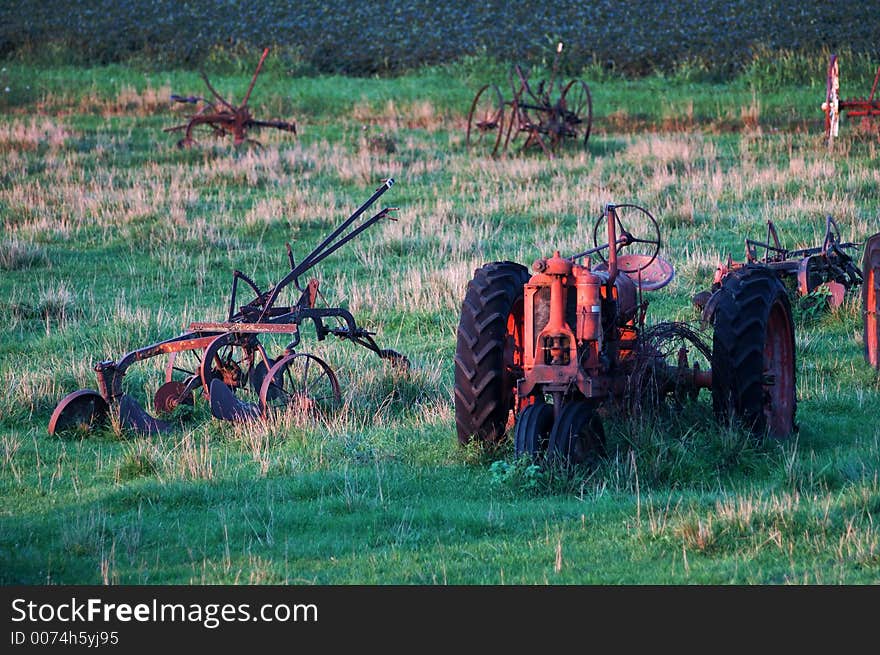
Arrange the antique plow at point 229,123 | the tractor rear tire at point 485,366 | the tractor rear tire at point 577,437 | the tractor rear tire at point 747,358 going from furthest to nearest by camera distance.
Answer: the antique plow at point 229,123 → the tractor rear tire at point 747,358 → the tractor rear tire at point 485,366 → the tractor rear tire at point 577,437

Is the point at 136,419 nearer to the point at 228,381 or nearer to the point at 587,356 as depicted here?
the point at 228,381

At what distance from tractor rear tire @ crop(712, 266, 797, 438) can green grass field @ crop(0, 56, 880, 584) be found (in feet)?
0.48

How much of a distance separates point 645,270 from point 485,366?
1.58 metres

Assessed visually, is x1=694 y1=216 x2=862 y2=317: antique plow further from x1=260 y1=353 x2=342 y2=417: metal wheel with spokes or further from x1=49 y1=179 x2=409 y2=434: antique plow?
x1=49 y1=179 x2=409 y2=434: antique plow

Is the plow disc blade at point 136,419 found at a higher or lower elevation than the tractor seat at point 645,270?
lower

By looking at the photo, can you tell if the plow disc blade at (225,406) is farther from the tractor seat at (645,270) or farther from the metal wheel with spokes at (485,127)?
the metal wheel with spokes at (485,127)

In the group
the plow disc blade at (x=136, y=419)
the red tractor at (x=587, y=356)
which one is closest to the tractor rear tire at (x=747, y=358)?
the red tractor at (x=587, y=356)

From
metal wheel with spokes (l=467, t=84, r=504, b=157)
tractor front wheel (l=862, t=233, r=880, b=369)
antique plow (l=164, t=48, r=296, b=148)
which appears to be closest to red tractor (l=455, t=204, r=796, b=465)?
tractor front wheel (l=862, t=233, r=880, b=369)

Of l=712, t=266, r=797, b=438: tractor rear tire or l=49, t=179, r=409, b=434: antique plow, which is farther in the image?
l=49, t=179, r=409, b=434: antique plow

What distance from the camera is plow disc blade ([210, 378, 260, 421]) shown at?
786cm

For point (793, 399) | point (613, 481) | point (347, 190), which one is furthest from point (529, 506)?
point (347, 190)

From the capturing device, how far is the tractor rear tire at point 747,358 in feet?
23.6
